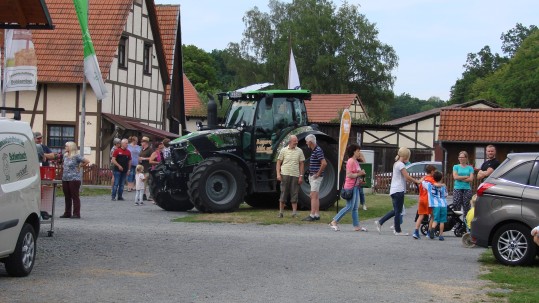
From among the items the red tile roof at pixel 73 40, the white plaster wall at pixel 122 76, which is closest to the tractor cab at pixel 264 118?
the red tile roof at pixel 73 40

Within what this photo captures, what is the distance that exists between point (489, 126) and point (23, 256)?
4194 cm

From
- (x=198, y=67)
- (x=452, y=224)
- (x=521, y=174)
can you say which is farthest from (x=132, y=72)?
(x=198, y=67)

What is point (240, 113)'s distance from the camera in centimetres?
2594

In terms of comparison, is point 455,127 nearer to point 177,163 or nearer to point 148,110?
point 148,110

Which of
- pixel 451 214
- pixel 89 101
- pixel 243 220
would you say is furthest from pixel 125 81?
pixel 451 214

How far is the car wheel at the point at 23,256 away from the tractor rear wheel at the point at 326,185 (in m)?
12.5

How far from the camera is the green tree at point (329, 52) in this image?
86188mm

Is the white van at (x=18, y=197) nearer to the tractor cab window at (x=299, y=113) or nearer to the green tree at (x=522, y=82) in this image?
Answer: the tractor cab window at (x=299, y=113)

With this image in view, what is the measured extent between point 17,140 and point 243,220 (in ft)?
33.0

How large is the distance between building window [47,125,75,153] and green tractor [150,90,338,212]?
16.7 meters

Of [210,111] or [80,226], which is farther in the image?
[210,111]

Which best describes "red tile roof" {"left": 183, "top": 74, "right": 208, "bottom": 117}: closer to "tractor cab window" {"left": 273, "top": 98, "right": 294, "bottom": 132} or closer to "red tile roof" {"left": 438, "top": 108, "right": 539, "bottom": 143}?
"red tile roof" {"left": 438, "top": 108, "right": 539, "bottom": 143}

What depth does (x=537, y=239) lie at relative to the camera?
1284 cm

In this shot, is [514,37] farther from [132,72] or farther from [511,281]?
[511,281]
